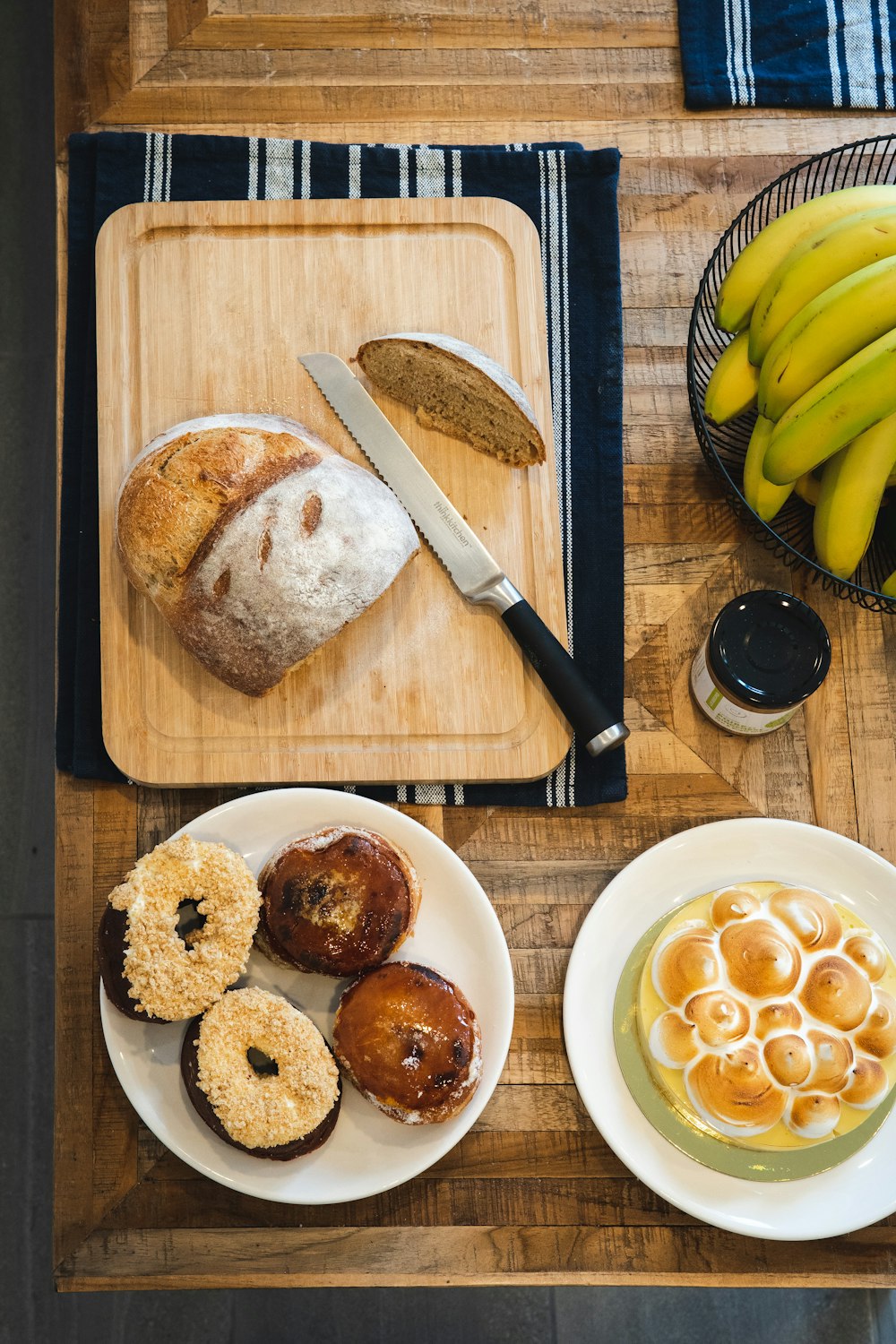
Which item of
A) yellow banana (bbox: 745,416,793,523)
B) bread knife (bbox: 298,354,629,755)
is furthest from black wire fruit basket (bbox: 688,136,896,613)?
bread knife (bbox: 298,354,629,755)

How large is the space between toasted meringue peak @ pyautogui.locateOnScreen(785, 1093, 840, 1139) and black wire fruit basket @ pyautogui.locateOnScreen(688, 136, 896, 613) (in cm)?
73

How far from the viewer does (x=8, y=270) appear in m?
2.26

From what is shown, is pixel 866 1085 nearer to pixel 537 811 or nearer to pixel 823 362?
pixel 537 811

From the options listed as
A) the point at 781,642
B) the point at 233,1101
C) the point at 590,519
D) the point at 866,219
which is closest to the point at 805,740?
the point at 781,642

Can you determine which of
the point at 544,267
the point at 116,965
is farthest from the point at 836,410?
the point at 116,965

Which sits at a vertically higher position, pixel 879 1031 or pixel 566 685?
pixel 566 685

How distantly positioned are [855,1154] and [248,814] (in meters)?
1.04

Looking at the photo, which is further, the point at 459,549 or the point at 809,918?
the point at 459,549

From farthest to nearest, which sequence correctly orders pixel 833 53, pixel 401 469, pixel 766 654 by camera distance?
pixel 833 53
pixel 401 469
pixel 766 654

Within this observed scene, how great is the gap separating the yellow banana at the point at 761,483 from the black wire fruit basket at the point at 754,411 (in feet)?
0.09

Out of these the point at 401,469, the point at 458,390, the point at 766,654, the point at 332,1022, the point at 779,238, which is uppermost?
the point at 779,238

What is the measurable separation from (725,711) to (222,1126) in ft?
3.13

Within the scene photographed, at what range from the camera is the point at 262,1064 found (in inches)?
55.1

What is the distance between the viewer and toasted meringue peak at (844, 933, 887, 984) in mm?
1392
